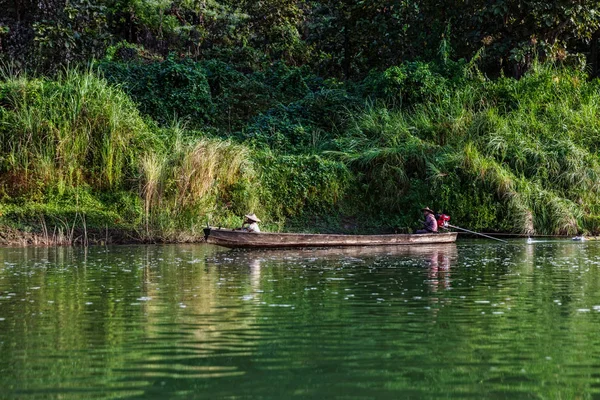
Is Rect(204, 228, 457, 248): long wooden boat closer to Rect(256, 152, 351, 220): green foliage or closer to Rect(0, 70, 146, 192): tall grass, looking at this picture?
Rect(256, 152, 351, 220): green foliage

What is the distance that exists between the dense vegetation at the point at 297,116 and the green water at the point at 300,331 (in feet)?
24.5

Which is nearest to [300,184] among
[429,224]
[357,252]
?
[429,224]

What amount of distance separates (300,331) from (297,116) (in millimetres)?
21834

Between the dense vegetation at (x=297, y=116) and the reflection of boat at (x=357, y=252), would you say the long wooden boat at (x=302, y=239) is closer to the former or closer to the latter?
the reflection of boat at (x=357, y=252)

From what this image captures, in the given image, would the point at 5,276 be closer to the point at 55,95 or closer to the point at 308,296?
the point at 308,296

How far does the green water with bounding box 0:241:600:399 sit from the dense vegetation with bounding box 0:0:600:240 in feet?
24.5

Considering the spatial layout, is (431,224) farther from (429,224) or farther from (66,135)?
(66,135)

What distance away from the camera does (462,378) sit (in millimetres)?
6750

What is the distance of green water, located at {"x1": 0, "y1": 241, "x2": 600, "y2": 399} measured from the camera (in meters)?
6.57

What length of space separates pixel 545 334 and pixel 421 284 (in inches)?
175

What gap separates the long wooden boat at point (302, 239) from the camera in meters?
19.5

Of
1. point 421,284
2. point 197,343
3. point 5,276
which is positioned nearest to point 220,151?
point 5,276

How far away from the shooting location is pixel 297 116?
3033 cm

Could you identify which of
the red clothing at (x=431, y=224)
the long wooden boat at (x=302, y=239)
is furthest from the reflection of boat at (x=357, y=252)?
the red clothing at (x=431, y=224)
